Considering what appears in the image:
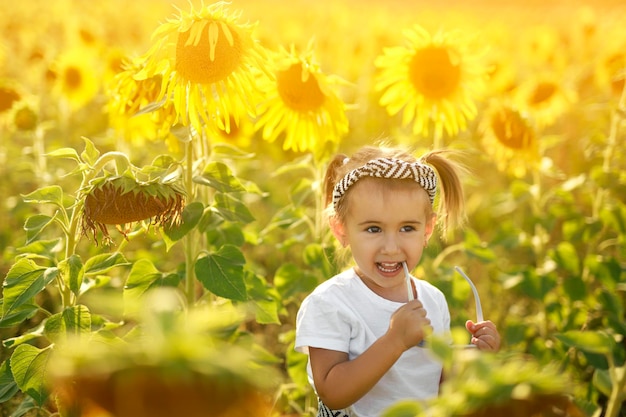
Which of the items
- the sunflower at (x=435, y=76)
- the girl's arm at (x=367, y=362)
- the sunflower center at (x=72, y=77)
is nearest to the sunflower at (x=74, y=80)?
the sunflower center at (x=72, y=77)

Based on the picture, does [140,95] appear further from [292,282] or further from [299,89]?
[292,282]

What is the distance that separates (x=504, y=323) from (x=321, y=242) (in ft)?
4.24

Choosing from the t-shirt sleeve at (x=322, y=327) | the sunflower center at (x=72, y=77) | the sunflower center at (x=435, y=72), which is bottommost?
the t-shirt sleeve at (x=322, y=327)

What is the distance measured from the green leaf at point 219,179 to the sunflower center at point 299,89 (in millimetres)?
590

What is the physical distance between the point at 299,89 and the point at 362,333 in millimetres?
1170

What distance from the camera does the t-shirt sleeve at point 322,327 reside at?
6.73 ft

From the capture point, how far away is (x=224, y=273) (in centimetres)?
236

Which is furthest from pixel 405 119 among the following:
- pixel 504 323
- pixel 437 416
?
pixel 437 416

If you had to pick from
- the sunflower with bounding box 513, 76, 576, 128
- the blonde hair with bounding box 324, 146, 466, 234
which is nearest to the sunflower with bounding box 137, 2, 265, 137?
the blonde hair with bounding box 324, 146, 466, 234

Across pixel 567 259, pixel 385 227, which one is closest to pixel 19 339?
pixel 385 227

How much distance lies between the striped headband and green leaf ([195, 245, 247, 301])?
1.37 feet

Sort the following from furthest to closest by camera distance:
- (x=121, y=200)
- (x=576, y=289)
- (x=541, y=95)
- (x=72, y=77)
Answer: (x=72, y=77) < (x=541, y=95) < (x=576, y=289) < (x=121, y=200)

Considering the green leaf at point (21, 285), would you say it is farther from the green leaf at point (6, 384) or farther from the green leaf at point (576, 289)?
the green leaf at point (576, 289)

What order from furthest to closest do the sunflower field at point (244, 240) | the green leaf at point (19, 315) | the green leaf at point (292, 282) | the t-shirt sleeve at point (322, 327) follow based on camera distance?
1. the green leaf at point (292, 282)
2. the green leaf at point (19, 315)
3. the t-shirt sleeve at point (322, 327)
4. the sunflower field at point (244, 240)
